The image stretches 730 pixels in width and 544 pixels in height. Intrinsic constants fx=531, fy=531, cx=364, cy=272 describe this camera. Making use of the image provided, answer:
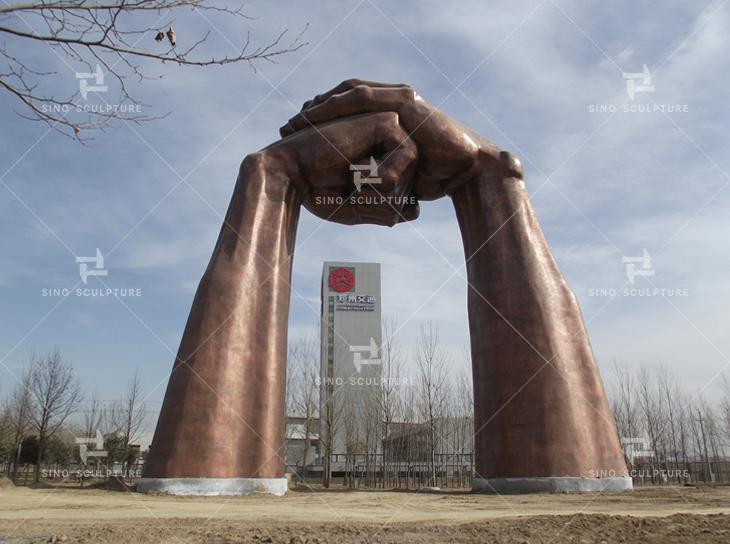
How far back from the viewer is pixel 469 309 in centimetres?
1255

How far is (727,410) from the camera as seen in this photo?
31156 mm

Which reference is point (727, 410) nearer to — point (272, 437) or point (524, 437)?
point (524, 437)

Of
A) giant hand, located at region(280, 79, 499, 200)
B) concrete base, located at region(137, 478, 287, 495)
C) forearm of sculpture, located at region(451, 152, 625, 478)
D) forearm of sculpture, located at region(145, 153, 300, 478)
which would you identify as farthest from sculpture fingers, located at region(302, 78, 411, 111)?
concrete base, located at region(137, 478, 287, 495)

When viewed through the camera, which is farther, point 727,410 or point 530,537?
point 727,410

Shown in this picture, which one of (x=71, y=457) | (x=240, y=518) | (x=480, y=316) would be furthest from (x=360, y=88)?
(x=71, y=457)

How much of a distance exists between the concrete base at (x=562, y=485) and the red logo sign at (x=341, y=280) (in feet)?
175

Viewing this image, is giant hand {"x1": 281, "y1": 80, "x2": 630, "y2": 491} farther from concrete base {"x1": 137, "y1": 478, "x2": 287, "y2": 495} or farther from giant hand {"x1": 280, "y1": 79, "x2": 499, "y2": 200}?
concrete base {"x1": 137, "y1": 478, "x2": 287, "y2": 495}

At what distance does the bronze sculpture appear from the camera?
9633 mm

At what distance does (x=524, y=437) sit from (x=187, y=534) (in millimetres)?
7506

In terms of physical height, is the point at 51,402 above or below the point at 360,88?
below

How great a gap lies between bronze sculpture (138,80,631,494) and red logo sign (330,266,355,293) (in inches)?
1943

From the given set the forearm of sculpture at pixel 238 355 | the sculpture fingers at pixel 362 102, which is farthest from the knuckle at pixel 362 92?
the forearm of sculpture at pixel 238 355

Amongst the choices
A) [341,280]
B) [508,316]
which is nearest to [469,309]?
[508,316]

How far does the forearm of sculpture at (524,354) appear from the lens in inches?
394
